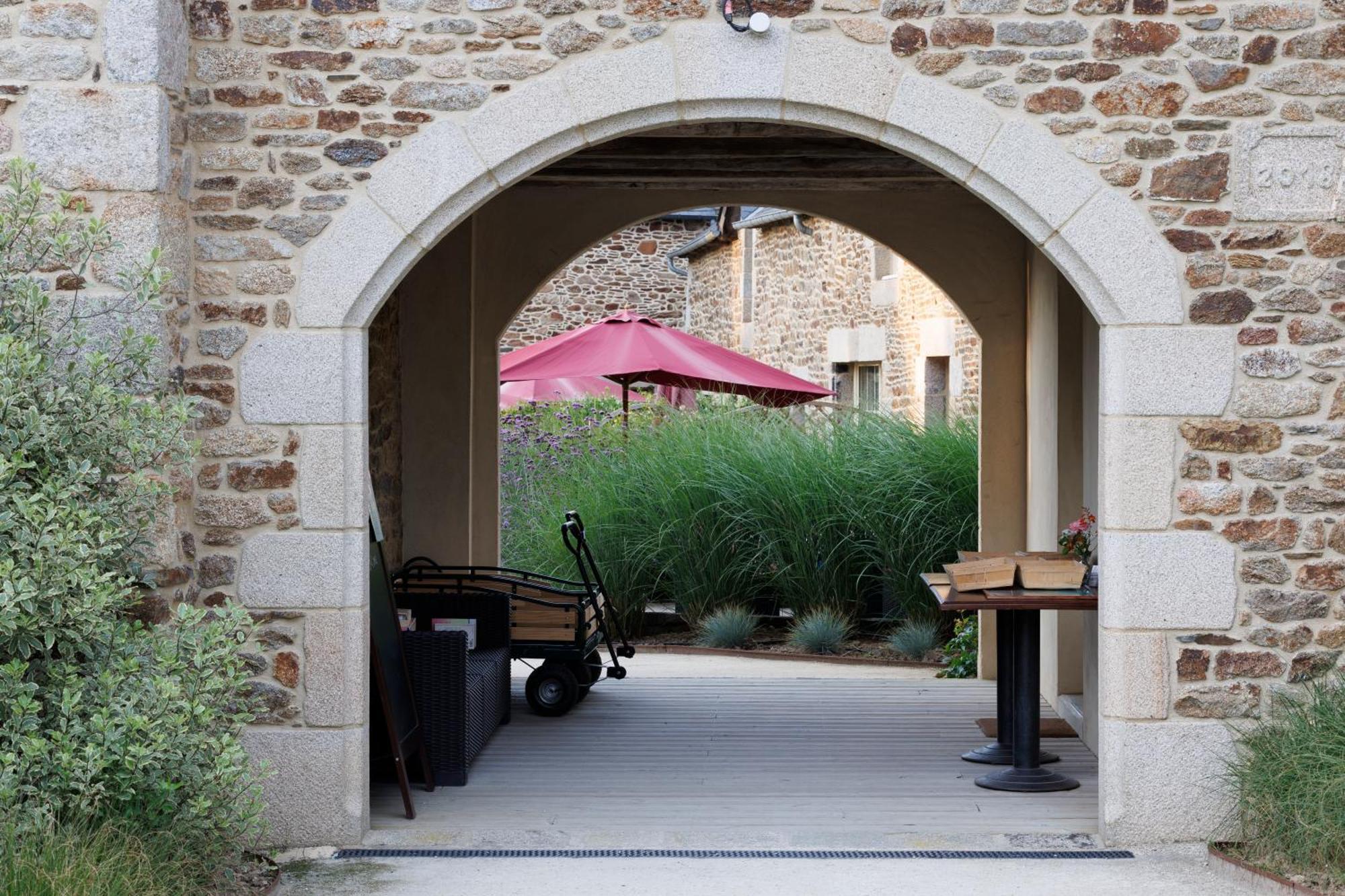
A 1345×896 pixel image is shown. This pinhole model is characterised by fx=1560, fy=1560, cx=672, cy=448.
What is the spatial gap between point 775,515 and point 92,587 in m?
6.47

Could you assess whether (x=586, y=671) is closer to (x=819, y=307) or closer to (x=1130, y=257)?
(x=1130, y=257)

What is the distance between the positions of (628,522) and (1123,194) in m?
6.05

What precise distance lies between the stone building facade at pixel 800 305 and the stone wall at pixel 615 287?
19 millimetres

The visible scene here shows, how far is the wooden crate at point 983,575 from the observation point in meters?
5.80

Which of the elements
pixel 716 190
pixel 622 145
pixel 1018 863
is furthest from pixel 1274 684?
pixel 716 190

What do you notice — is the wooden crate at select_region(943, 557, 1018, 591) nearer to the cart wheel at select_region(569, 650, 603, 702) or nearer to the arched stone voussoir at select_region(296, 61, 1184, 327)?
the arched stone voussoir at select_region(296, 61, 1184, 327)

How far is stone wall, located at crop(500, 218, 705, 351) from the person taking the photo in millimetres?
21156

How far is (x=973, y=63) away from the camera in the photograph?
5.14 m

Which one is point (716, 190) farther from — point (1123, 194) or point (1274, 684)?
point (1274, 684)

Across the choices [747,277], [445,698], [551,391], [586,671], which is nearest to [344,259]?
[445,698]

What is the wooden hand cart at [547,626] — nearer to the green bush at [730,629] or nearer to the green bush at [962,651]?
the green bush at [962,651]

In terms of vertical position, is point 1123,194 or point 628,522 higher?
point 1123,194

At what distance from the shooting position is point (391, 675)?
228 inches

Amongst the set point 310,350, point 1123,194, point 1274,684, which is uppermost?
point 1123,194
